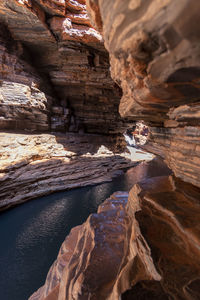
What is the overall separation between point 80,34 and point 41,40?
3.25 m

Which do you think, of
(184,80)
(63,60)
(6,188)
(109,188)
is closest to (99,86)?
(63,60)

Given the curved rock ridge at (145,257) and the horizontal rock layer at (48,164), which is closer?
the curved rock ridge at (145,257)

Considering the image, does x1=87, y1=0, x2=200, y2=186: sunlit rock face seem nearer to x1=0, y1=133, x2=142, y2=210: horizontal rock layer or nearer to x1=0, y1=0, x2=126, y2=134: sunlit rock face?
x1=0, y1=0, x2=126, y2=134: sunlit rock face

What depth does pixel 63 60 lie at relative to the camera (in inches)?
469

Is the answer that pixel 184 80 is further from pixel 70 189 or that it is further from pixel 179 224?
pixel 70 189

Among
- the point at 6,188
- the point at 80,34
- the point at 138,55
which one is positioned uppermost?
the point at 80,34

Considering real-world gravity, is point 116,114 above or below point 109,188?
above

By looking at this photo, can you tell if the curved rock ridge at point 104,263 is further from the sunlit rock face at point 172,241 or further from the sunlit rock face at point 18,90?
the sunlit rock face at point 18,90

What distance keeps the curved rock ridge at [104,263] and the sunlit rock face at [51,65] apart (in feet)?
37.8

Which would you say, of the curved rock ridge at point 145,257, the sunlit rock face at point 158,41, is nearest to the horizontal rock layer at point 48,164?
the curved rock ridge at point 145,257

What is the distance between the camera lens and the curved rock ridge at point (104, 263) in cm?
221

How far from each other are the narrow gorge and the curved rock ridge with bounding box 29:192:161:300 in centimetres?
3

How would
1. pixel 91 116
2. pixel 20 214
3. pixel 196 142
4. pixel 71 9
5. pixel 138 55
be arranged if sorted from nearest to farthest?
1. pixel 138 55
2. pixel 196 142
3. pixel 20 214
4. pixel 71 9
5. pixel 91 116

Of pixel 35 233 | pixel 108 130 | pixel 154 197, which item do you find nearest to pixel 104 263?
pixel 154 197
